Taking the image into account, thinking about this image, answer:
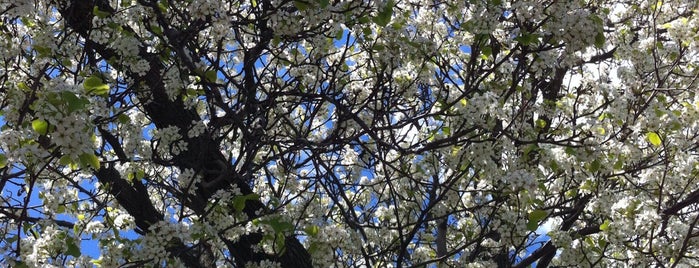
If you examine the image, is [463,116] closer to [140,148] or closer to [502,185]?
[502,185]

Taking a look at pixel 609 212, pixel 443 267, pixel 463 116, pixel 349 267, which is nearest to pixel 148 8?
pixel 463 116

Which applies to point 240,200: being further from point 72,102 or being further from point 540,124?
point 540,124

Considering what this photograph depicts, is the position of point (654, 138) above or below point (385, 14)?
below

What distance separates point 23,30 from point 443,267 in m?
4.08

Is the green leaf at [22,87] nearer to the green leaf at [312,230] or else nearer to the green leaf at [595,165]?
the green leaf at [312,230]

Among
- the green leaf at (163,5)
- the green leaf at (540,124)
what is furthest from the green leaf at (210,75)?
the green leaf at (540,124)

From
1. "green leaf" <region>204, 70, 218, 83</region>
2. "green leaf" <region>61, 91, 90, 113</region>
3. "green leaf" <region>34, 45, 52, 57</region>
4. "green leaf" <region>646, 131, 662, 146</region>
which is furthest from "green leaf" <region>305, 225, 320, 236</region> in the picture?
"green leaf" <region>646, 131, 662, 146</region>

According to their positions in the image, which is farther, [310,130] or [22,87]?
[310,130]

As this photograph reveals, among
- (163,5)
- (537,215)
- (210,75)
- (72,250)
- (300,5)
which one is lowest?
(537,215)

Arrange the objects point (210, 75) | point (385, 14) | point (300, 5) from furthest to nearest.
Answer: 1. point (210, 75)
2. point (385, 14)
3. point (300, 5)

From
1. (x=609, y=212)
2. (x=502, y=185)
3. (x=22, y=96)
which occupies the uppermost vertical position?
(x=22, y=96)

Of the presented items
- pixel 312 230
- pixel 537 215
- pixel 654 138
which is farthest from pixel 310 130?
pixel 654 138

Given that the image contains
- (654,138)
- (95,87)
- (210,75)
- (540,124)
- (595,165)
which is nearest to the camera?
(95,87)

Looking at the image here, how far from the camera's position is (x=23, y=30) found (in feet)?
19.0
